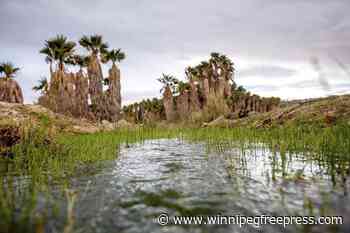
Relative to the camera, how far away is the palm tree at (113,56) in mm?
32125

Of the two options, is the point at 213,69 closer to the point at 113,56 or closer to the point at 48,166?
the point at 113,56

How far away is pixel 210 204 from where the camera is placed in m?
2.45

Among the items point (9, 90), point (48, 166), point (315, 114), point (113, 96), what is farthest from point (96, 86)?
point (48, 166)

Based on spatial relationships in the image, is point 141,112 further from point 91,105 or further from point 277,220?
point 277,220

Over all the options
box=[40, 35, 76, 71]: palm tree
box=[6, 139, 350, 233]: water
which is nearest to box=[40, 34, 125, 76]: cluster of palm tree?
box=[40, 35, 76, 71]: palm tree

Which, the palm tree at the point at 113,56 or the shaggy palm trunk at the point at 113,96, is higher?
the palm tree at the point at 113,56

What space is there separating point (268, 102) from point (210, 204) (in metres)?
39.2

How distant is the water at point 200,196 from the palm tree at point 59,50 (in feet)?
86.4

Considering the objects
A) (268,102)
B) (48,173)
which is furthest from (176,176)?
(268,102)

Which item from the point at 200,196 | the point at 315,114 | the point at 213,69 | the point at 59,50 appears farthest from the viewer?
the point at 213,69

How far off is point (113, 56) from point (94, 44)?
2.90 meters

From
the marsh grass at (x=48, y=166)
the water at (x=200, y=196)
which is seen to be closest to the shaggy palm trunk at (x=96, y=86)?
the marsh grass at (x=48, y=166)

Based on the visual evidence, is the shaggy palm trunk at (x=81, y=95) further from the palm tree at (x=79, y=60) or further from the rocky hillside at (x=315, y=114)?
the rocky hillside at (x=315, y=114)

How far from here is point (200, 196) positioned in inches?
107
